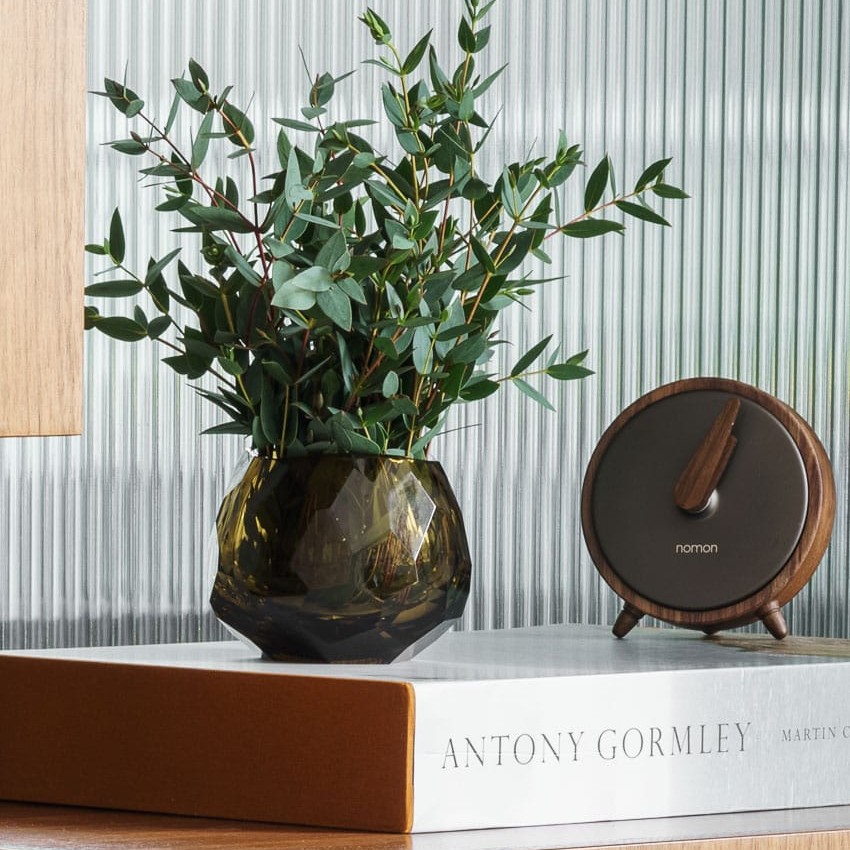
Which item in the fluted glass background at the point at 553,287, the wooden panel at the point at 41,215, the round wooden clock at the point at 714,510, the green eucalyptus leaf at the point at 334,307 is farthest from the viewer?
the fluted glass background at the point at 553,287

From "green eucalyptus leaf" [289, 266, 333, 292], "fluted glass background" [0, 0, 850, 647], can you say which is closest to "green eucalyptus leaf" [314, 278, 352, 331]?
"green eucalyptus leaf" [289, 266, 333, 292]

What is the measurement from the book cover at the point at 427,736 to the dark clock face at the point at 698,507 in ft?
0.23

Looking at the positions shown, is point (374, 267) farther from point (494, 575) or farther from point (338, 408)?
point (494, 575)

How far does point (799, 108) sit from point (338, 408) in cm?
106

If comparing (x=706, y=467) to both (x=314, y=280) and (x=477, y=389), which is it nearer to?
(x=477, y=389)

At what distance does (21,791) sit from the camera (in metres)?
0.59

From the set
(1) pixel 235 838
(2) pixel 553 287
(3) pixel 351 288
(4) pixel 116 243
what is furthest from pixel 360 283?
(2) pixel 553 287

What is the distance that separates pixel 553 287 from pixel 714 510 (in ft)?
2.43

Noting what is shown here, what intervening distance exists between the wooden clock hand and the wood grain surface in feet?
0.64

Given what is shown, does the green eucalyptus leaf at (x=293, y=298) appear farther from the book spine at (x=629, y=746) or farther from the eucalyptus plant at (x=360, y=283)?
the book spine at (x=629, y=746)

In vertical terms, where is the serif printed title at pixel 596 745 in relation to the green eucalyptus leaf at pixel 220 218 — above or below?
below

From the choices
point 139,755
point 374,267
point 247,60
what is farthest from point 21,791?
point 247,60

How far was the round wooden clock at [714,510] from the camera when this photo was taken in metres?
0.67

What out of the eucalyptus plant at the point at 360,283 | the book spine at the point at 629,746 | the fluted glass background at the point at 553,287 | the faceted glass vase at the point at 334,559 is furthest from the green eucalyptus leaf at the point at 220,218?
the fluted glass background at the point at 553,287
